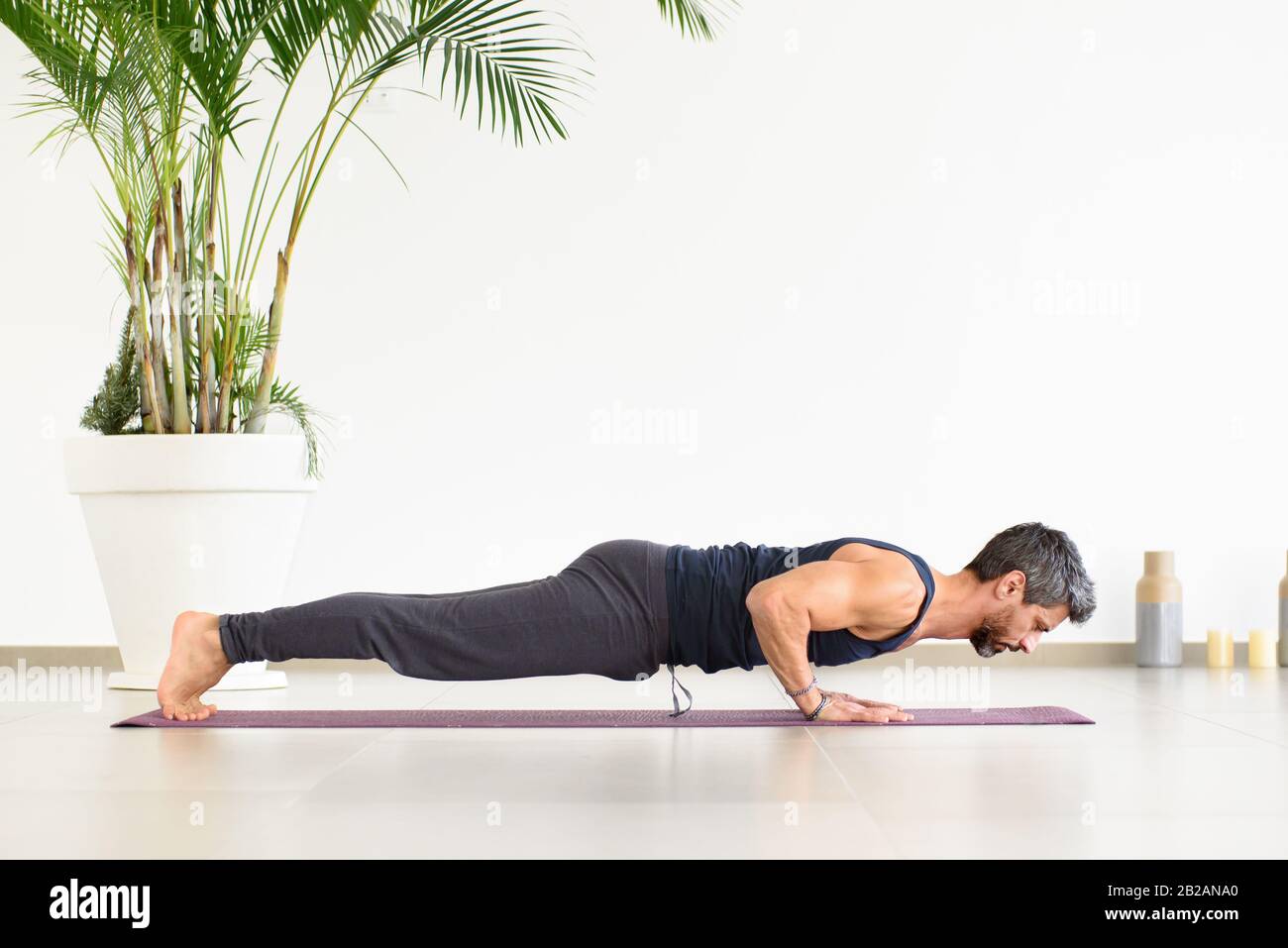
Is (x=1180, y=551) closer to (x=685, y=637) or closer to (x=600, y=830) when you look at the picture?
(x=685, y=637)

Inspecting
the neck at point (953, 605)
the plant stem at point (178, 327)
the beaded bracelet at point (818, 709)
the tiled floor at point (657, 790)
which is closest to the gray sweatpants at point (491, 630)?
the tiled floor at point (657, 790)

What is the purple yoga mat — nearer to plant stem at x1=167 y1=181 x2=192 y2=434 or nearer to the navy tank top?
the navy tank top

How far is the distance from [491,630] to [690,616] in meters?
0.36

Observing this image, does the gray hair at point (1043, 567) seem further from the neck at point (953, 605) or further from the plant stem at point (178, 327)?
the plant stem at point (178, 327)

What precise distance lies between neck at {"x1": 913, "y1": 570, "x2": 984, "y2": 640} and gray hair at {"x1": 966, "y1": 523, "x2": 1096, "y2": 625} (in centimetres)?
3

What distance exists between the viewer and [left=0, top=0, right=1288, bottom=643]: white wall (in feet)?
12.7

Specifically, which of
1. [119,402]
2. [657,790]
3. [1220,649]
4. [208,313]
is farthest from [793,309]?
[657,790]

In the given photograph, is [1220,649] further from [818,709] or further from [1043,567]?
[818,709]

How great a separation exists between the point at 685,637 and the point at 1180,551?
217 cm

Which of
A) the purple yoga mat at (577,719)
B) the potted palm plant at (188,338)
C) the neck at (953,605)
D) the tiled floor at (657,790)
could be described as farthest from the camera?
the potted palm plant at (188,338)

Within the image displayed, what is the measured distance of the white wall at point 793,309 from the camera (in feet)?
12.7

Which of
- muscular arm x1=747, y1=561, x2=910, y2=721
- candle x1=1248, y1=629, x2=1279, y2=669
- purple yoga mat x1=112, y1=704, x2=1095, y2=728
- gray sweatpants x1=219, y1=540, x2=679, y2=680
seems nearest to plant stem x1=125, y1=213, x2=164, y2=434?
purple yoga mat x1=112, y1=704, x2=1095, y2=728

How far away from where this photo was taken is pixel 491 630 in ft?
7.39

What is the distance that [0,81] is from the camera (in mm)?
3967
